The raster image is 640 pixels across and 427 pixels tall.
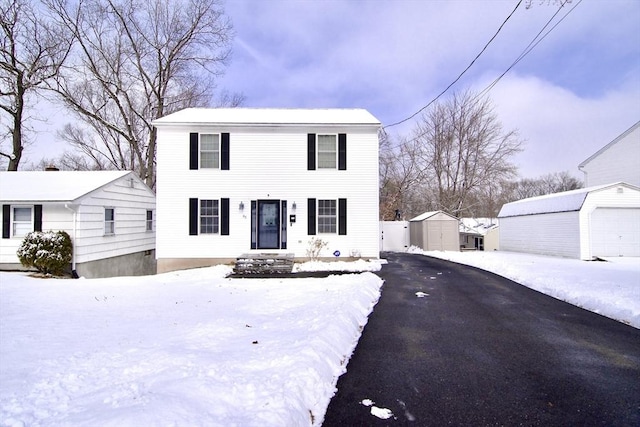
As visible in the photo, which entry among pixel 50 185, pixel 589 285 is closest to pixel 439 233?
pixel 589 285

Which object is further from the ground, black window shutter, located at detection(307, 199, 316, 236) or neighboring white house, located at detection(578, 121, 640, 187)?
neighboring white house, located at detection(578, 121, 640, 187)

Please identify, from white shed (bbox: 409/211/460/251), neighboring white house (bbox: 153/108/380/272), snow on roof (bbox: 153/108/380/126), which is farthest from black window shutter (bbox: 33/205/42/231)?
white shed (bbox: 409/211/460/251)

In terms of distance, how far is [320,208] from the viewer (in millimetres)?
13258

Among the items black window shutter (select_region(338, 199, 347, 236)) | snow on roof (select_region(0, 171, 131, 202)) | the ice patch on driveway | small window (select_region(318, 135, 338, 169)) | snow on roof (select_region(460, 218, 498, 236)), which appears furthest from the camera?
snow on roof (select_region(460, 218, 498, 236))

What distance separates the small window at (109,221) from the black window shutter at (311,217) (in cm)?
813

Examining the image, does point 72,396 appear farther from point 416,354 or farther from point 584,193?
point 584,193

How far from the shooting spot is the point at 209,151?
13203 mm

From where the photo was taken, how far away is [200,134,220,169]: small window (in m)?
13.2

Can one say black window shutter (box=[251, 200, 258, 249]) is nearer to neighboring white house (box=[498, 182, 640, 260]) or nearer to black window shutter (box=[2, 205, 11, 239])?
black window shutter (box=[2, 205, 11, 239])

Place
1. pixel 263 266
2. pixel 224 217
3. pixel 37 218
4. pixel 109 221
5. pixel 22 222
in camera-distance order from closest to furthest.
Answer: pixel 263 266
pixel 37 218
pixel 22 222
pixel 224 217
pixel 109 221

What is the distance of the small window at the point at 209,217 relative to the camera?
13.0m

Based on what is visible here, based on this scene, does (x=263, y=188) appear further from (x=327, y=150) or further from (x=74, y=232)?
(x=74, y=232)

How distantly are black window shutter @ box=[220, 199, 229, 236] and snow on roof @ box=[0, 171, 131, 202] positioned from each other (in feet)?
15.8

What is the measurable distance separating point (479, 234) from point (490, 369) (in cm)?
2740
